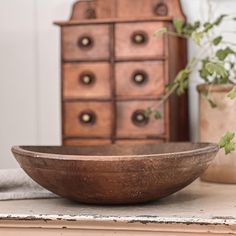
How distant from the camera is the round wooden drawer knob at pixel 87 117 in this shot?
169cm

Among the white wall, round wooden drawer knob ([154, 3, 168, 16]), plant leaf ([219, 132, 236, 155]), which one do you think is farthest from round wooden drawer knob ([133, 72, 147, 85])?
plant leaf ([219, 132, 236, 155])

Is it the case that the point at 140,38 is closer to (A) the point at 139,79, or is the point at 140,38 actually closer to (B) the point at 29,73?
(A) the point at 139,79

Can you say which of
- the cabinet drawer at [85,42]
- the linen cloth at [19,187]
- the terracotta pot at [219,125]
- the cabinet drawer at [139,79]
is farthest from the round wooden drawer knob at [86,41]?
the linen cloth at [19,187]

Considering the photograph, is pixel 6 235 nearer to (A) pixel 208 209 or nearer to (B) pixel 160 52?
(A) pixel 208 209

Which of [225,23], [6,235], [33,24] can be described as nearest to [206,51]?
[225,23]

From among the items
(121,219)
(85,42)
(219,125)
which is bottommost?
(121,219)

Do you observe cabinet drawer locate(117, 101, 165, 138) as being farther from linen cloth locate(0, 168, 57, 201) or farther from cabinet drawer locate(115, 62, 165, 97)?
linen cloth locate(0, 168, 57, 201)

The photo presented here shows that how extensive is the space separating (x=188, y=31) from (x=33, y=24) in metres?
0.65

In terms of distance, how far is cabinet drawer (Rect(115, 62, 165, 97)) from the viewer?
5.38ft

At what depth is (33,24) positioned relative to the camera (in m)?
1.91

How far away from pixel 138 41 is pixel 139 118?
21 centimetres

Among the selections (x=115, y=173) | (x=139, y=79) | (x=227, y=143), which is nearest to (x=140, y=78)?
(x=139, y=79)

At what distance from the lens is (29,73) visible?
1.92 m

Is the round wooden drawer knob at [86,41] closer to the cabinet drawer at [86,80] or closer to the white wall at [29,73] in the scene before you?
the cabinet drawer at [86,80]
